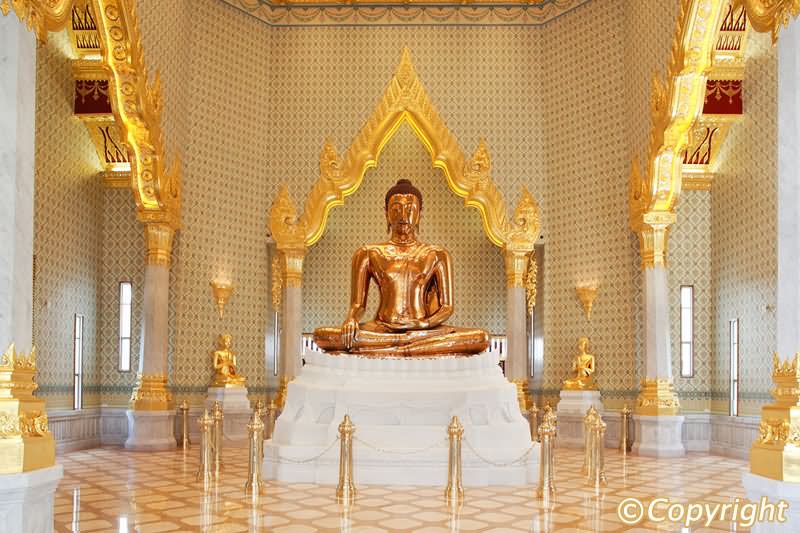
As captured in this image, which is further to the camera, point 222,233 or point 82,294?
point 222,233

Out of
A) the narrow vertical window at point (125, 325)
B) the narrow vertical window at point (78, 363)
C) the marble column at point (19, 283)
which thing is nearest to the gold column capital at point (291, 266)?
the narrow vertical window at point (125, 325)

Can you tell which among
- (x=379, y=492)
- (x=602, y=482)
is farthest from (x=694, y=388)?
(x=379, y=492)

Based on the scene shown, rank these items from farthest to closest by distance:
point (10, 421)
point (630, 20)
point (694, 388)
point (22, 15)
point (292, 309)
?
point (292, 309), point (630, 20), point (694, 388), point (22, 15), point (10, 421)

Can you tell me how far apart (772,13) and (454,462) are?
4488 mm

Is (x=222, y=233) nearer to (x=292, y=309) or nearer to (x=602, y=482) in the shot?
(x=292, y=309)

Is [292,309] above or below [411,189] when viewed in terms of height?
below

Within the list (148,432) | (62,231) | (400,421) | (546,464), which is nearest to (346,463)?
(400,421)

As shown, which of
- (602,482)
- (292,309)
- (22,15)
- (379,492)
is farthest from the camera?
(292,309)

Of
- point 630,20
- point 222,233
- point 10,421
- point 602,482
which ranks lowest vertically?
point 602,482

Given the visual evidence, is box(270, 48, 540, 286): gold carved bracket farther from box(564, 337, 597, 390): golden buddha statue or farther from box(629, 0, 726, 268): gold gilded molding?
box(629, 0, 726, 268): gold gilded molding

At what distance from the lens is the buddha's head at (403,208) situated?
10383 millimetres

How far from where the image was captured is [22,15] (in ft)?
17.6

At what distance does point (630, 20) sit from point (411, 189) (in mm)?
5212

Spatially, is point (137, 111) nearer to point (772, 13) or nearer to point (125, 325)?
point (125, 325)
